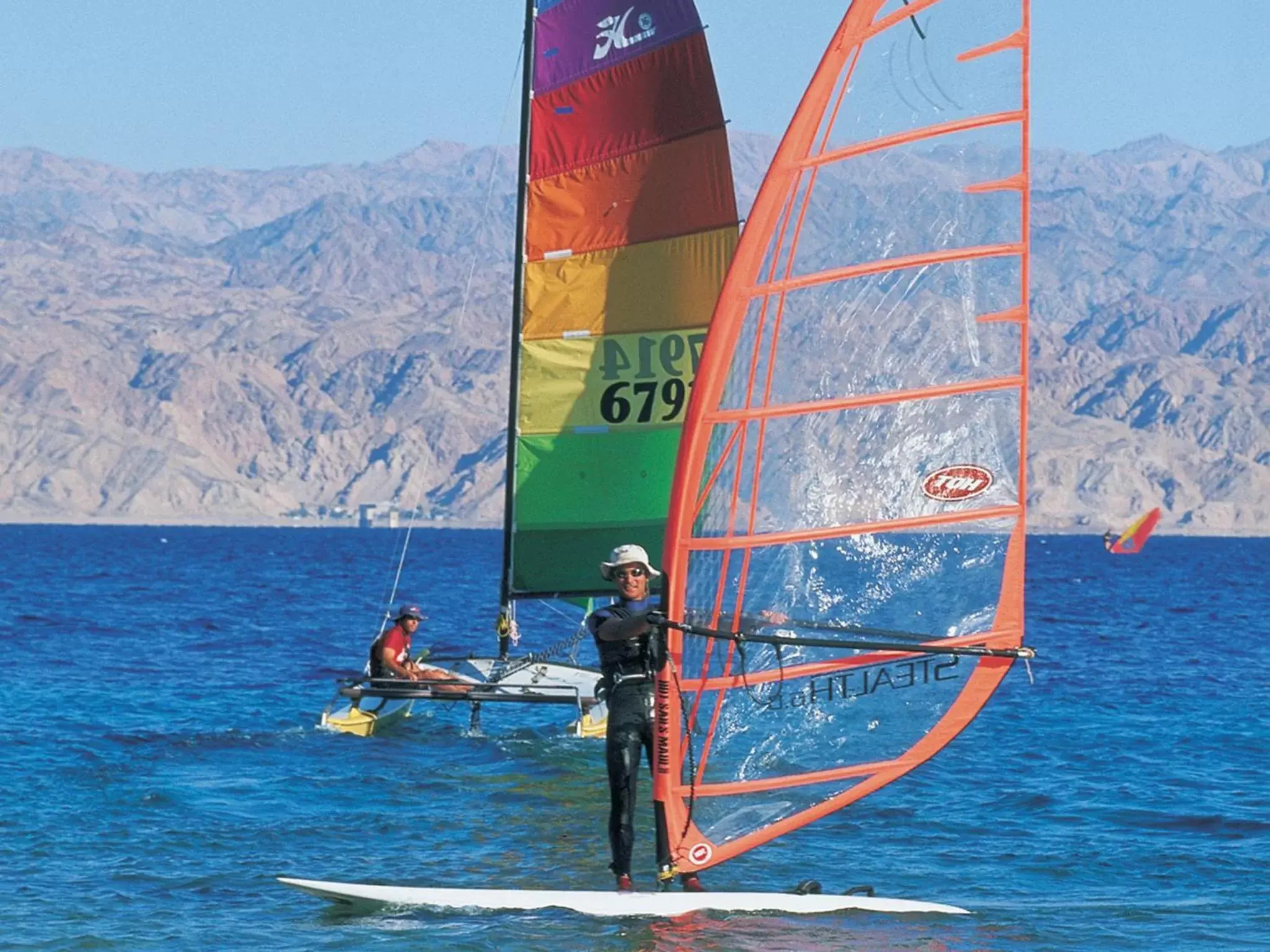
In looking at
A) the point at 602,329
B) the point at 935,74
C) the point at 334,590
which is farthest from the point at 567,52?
the point at 334,590

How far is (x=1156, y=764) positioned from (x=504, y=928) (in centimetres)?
1022

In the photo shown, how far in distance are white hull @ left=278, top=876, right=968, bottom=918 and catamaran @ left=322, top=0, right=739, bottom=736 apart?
7.52 metres

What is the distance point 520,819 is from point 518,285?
6.74 metres

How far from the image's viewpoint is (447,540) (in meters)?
146

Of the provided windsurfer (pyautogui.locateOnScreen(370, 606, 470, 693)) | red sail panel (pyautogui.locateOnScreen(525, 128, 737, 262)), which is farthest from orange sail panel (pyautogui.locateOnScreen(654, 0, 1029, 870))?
red sail panel (pyautogui.locateOnScreen(525, 128, 737, 262))

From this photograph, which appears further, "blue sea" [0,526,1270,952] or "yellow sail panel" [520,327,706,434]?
"yellow sail panel" [520,327,706,434]

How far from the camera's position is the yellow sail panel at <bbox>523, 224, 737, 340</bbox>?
19.9 metres

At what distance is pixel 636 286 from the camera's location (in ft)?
65.7

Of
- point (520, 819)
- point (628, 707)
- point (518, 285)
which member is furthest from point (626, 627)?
point (518, 285)

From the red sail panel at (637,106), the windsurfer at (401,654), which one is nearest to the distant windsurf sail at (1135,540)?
the red sail panel at (637,106)

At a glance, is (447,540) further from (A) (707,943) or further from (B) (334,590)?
(A) (707,943)

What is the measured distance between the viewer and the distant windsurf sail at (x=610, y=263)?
20.0 metres

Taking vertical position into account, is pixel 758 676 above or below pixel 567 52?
below

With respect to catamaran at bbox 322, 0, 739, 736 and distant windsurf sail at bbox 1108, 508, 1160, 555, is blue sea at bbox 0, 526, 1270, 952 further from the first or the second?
distant windsurf sail at bbox 1108, 508, 1160, 555
